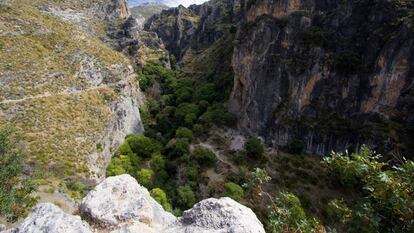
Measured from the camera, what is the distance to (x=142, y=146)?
68.6m

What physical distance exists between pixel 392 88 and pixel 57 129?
5974 centimetres

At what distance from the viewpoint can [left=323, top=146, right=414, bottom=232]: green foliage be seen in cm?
1100

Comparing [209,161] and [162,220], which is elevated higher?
[162,220]

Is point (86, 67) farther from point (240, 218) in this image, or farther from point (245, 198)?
point (240, 218)

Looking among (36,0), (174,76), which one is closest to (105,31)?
(36,0)

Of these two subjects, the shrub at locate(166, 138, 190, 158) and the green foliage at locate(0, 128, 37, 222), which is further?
the shrub at locate(166, 138, 190, 158)

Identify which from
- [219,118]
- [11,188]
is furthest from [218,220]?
[219,118]

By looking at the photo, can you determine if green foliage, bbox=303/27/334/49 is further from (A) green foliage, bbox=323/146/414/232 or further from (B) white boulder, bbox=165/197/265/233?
(B) white boulder, bbox=165/197/265/233

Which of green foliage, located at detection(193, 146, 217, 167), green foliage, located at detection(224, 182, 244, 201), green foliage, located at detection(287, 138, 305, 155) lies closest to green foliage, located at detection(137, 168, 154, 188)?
green foliage, located at detection(193, 146, 217, 167)

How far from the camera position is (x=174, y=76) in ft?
418

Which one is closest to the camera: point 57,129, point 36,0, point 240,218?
point 240,218

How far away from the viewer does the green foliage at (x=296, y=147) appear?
235ft

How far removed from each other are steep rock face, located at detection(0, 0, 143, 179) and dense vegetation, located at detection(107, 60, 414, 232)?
566cm

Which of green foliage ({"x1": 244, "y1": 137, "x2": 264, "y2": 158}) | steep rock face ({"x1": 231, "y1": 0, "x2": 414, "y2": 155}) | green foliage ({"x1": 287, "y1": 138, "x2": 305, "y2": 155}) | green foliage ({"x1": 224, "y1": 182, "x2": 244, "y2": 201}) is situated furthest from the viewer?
green foliage ({"x1": 287, "y1": 138, "x2": 305, "y2": 155})
